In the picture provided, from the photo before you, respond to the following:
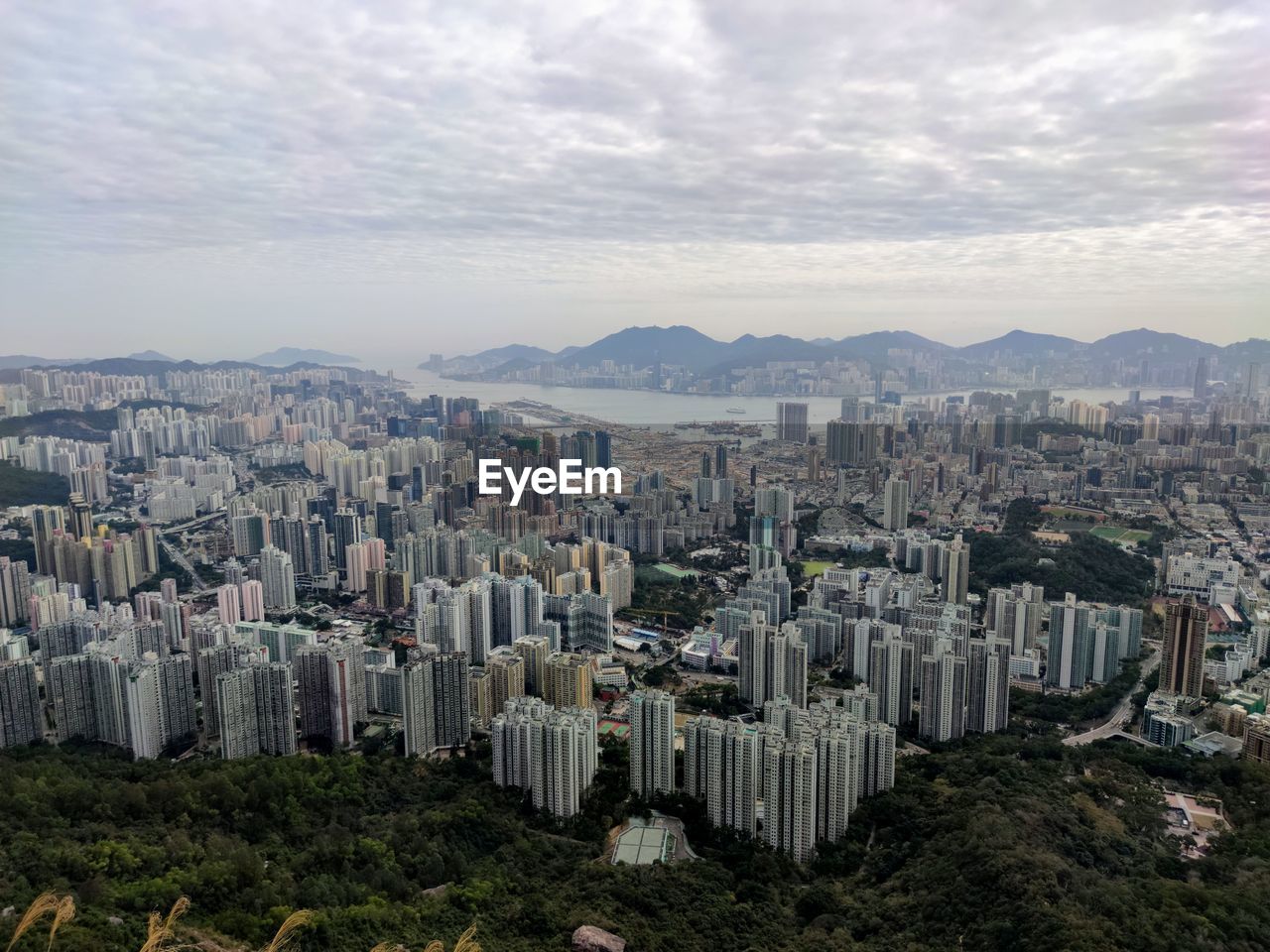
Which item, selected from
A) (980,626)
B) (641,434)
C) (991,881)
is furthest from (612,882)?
(641,434)

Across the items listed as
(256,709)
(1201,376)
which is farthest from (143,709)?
(1201,376)

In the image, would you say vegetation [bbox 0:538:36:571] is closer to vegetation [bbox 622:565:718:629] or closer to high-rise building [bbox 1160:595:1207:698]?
vegetation [bbox 622:565:718:629]

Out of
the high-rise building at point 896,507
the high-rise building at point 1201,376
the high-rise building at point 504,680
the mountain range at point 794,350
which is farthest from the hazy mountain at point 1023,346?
the high-rise building at point 504,680

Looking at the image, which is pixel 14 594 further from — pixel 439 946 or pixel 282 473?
pixel 439 946

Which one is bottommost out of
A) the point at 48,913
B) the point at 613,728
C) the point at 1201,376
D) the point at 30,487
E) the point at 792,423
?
the point at 613,728

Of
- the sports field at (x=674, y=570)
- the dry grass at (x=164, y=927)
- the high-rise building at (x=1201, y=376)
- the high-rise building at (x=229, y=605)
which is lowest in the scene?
the sports field at (x=674, y=570)

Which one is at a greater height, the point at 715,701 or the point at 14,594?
the point at 14,594

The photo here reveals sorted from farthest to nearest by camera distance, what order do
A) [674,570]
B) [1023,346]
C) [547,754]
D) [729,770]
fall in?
[1023,346]
[674,570]
[547,754]
[729,770]

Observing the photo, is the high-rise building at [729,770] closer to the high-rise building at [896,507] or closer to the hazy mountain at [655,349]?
the high-rise building at [896,507]
